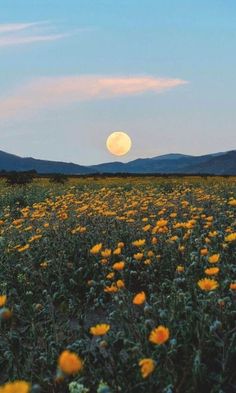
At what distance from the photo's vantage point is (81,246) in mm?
6785

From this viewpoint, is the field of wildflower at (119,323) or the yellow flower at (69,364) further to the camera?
the field of wildflower at (119,323)

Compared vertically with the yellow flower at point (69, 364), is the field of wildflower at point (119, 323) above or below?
below

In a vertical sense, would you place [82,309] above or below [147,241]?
below

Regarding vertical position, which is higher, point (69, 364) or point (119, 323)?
point (69, 364)

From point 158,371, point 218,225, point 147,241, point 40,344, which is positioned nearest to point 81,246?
point 147,241

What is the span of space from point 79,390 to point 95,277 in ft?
10.5

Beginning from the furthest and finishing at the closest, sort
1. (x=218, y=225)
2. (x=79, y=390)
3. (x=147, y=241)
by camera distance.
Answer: (x=218, y=225)
(x=147, y=241)
(x=79, y=390)

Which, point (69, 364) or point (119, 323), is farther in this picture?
point (119, 323)

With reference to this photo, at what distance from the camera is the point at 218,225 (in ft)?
22.9

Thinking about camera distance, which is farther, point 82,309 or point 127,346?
point 82,309

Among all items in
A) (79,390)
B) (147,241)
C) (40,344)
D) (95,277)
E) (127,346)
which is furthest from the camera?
(147,241)

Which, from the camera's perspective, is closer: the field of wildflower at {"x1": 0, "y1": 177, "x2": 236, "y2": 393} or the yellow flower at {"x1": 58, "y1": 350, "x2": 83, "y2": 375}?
the yellow flower at {"x1": 58, "y1": 350, "x2": 83, "y2": 375}

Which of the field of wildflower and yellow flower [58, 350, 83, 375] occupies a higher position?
yellow flower [58, 350, 83, 375]

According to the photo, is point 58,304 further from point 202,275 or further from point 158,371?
point 158,371
